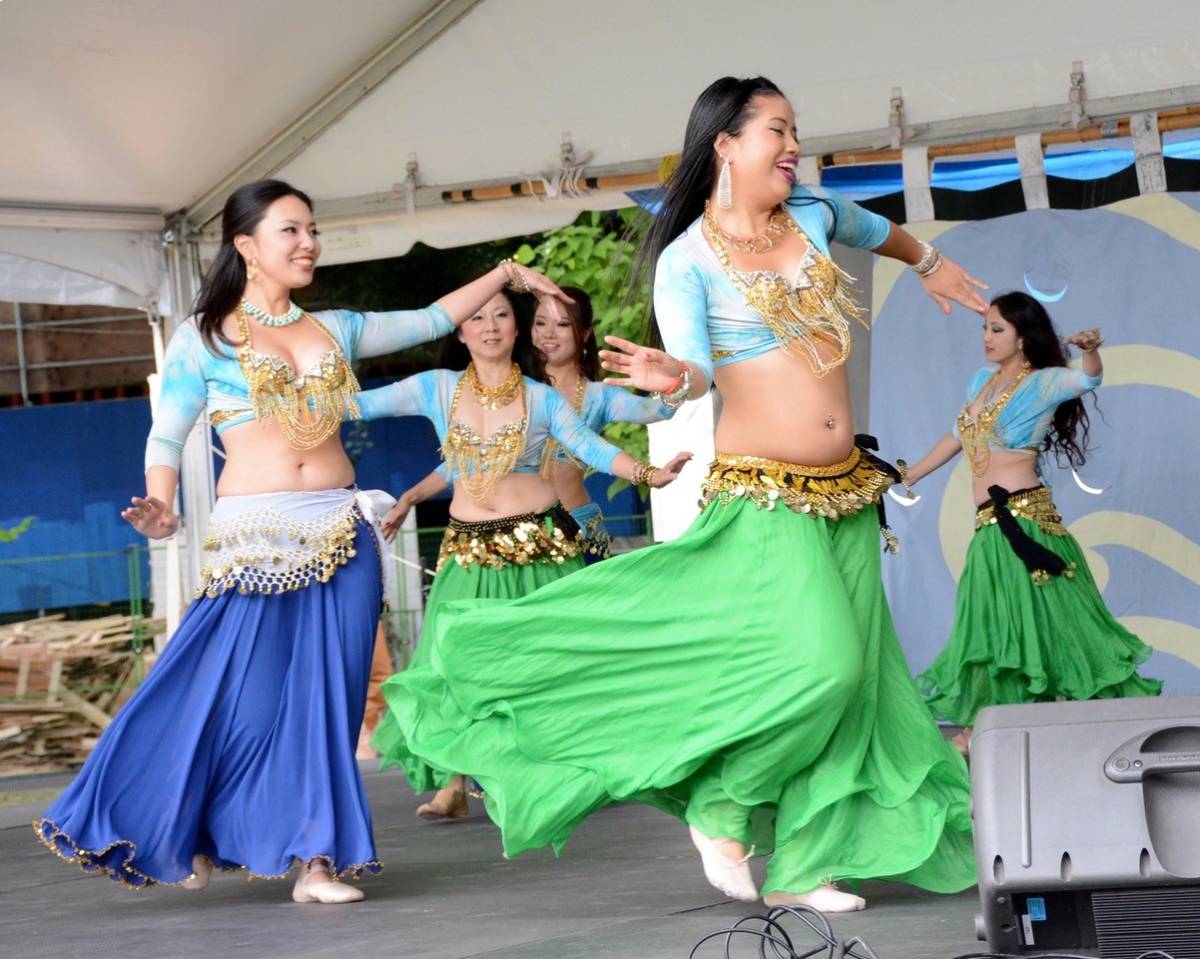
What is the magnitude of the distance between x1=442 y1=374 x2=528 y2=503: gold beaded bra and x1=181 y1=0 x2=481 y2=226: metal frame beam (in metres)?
1.61

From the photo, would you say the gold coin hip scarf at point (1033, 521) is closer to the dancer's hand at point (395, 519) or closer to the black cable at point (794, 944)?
the dancer's hand at point (395, 519)

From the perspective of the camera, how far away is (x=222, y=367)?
432cm

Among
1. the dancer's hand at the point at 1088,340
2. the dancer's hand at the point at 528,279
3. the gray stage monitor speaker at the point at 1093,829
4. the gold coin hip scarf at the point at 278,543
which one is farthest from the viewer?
the dancer's hand at the point at 1088,340

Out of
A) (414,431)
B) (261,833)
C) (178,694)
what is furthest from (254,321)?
(414,431)

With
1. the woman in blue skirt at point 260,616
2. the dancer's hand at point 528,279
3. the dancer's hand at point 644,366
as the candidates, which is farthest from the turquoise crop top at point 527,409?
the dancer's hand at point 644,366

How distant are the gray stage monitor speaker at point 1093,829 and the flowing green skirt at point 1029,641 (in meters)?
3.80

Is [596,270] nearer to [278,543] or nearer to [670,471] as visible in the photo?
[670,471]

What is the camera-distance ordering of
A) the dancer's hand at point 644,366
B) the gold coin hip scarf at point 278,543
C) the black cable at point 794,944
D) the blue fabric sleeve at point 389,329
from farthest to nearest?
the blue fabric sleeve at point 389,329, the gold coin hip scarf at point 278,543, the dancer's hand at point 644,366, the black cable at point 794,944

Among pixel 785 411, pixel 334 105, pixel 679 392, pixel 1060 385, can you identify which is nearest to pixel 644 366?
pixel 679 392

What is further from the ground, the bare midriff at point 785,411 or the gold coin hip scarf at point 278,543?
the bare midriff at point 785,411

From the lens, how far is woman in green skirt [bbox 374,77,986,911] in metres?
3.51

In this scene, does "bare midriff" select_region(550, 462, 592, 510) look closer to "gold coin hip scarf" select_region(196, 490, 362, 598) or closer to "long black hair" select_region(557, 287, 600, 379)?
"long black hair" select_region(557, 287, 600, 379)

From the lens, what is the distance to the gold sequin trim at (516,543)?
18.5 feet

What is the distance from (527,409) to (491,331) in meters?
0.26
